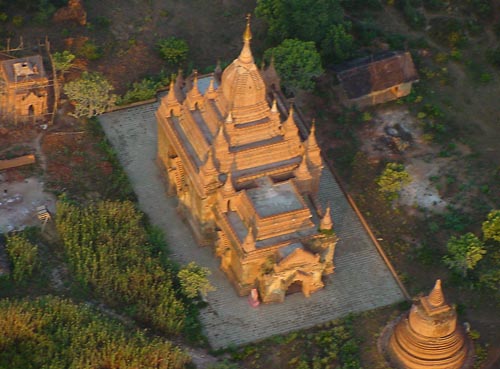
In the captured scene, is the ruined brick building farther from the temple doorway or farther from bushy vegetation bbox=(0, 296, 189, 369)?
the temple doorway

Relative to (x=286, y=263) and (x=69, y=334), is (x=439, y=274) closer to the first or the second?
(x=286, y=263)

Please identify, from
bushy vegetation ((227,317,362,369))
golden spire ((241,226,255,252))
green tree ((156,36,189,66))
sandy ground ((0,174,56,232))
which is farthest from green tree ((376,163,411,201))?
sandy ground ((0,174,56,232))

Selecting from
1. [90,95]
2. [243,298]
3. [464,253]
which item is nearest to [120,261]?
[243,298]

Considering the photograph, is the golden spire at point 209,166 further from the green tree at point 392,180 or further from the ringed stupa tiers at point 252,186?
the green tree at point 392,180

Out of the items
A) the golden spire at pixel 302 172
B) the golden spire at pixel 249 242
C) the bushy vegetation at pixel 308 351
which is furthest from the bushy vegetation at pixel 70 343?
the golden spire at pixel 302 172

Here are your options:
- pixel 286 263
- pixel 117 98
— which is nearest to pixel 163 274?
pixel 286 263

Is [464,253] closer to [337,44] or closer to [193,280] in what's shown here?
[193,280]
